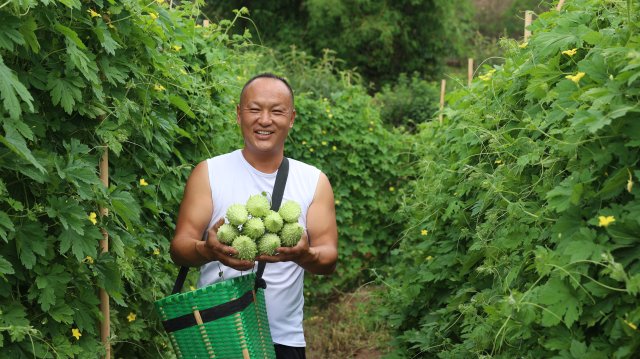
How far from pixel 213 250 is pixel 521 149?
5.07ft

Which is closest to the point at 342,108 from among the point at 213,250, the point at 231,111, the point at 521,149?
the point at 231,111

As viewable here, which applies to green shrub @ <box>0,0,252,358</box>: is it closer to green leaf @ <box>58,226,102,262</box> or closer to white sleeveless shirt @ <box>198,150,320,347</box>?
green leaf @ <box>58,226,102,262</box>

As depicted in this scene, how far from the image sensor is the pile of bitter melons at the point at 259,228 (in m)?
3.03

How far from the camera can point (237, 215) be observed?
121 inches

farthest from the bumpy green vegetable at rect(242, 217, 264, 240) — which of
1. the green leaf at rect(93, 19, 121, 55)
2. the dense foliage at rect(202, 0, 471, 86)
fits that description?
the dense foliage at rect(202, 0, 471, 86)

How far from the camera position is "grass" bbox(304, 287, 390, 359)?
7441 millimetres

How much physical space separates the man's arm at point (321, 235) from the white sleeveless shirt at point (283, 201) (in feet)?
0.10

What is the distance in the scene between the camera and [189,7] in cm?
516

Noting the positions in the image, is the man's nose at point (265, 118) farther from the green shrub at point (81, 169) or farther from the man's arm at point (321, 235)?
the green shrub at point (81, 169)

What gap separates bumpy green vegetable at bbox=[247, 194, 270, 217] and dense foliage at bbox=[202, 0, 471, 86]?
17856mm

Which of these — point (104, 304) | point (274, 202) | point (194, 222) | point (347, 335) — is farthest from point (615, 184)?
point (347, 335)

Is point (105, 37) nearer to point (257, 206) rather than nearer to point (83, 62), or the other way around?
point (83, 62)

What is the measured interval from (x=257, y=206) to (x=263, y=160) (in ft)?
1.56

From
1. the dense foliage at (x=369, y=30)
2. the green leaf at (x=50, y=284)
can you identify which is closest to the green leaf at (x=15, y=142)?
the green leaf at (x=50, y=284)
